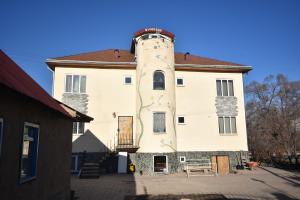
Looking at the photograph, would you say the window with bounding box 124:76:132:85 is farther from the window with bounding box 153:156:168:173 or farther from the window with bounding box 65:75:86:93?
the window with bounding box 153:156:168:173

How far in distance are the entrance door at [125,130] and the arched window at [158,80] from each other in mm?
3319

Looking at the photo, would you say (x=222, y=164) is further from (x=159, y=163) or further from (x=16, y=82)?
(x=16, y=82)

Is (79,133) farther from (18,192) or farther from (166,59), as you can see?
(18,192)

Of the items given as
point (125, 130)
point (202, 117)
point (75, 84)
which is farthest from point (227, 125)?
point (75, 84)

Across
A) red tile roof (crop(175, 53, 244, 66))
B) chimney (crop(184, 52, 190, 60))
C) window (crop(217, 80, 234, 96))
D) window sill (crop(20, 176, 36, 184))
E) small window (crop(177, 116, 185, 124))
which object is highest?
chimney (crop(184, 52, 190, 60))

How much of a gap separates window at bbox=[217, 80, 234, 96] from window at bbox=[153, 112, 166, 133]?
543cm

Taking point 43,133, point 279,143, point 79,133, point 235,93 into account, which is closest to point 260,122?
point 279,143

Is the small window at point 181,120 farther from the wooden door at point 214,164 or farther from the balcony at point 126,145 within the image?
the balcony at point 126,145

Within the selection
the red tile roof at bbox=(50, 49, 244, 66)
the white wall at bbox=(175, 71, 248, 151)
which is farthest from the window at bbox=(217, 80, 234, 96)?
the red tile roof at bbox=(50, 49, 244, 66)

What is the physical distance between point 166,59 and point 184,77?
2.25 m

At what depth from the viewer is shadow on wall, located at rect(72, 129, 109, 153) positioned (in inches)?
778

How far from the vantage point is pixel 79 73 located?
20828mm

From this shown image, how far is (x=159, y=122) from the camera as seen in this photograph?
794 inches

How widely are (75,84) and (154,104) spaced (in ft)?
20.6
